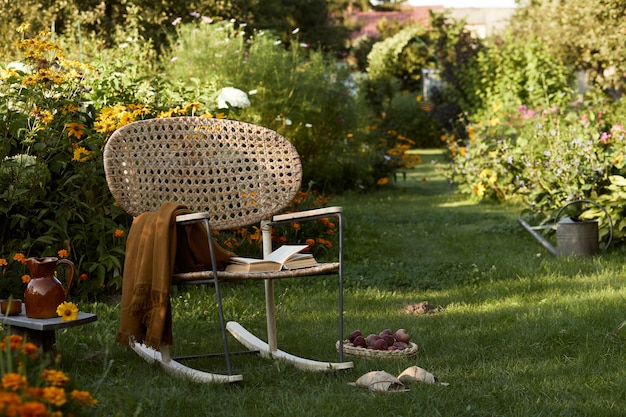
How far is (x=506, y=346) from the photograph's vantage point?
3541 millimetres

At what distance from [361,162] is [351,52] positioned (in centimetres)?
1716

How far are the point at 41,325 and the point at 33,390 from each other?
150cm

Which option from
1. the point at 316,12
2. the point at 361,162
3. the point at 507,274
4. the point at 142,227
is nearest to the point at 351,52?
the point at 316,12

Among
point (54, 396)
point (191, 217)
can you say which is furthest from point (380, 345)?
point (54, 396)

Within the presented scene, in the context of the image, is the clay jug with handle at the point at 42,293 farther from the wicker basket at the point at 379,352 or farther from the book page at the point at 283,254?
the wicker basket at the point at 379,352

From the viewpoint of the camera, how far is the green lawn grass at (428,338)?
2.80 metres

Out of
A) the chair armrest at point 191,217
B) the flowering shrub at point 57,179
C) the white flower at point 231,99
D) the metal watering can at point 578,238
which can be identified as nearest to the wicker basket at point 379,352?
the chair armrest at point 191,217

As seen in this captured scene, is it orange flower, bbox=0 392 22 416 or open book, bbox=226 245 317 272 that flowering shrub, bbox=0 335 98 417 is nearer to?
orange flower, bbox=0 392 22 416

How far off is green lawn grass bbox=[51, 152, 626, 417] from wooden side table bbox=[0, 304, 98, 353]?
0.13 m

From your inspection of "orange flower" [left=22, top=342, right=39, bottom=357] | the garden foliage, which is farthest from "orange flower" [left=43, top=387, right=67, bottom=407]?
the garden foliage

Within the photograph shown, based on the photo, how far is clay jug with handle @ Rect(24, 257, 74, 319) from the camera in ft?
10.2

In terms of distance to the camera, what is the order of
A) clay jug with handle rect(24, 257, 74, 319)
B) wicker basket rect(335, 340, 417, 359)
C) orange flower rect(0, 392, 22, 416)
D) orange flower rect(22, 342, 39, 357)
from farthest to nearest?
wicker basket rect(335, 340, 417, 359)
clay jug with handle rect(24, 257, 74, 319)
orange flower rect(22, 342, 39, 357)
orange flower rect(0, 392, 22, 416)

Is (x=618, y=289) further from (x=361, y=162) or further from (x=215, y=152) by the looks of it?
(x=361, y=162)

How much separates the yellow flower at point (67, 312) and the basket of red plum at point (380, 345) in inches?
42.3
